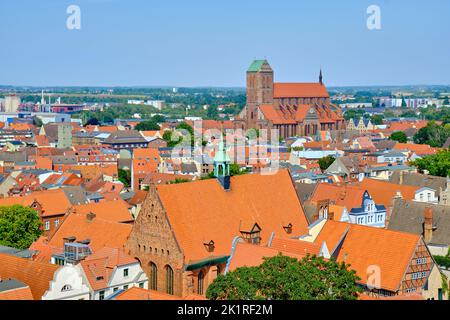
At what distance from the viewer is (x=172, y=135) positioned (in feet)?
517

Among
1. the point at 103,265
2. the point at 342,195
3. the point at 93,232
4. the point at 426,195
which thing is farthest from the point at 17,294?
the point at 426,195

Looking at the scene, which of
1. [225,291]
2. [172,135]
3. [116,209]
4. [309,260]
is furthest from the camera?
[172,135]

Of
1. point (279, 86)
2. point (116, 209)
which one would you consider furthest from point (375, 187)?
point (279, 86)

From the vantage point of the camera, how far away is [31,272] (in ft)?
117

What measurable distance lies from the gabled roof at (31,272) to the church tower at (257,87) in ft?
427

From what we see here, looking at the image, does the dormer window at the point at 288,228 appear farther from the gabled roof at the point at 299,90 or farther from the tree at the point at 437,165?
the gabled roof at the point at 299,90

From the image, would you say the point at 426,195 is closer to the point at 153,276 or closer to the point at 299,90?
the point at 153,276

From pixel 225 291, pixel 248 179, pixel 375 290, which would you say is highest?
pixel 248 179

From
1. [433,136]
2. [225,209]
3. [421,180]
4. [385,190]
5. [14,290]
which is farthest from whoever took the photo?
[433,136]

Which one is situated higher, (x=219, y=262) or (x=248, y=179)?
(x=248, y=179)

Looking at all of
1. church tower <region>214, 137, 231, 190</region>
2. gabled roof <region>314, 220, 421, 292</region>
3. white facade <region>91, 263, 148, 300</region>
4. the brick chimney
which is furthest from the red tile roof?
the brick chimney

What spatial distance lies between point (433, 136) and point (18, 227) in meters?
124
